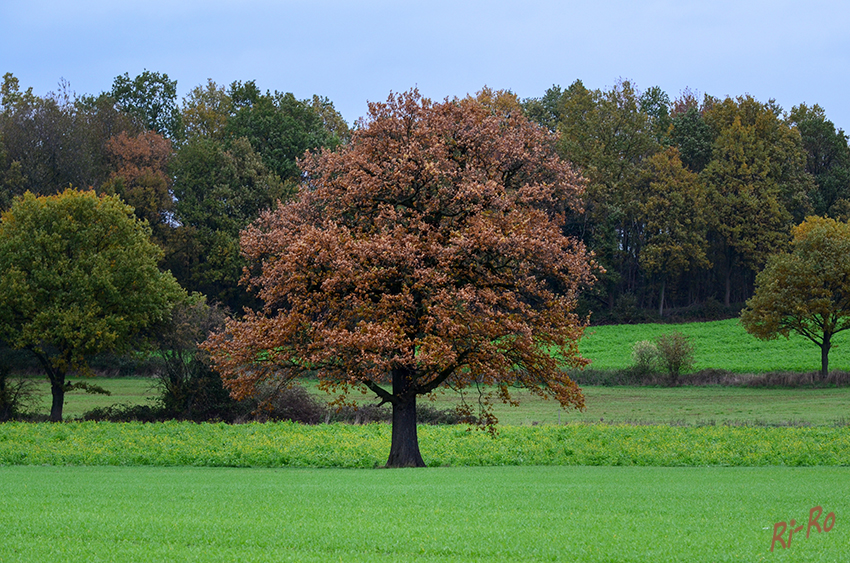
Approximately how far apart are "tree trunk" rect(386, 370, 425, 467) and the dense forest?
129ft

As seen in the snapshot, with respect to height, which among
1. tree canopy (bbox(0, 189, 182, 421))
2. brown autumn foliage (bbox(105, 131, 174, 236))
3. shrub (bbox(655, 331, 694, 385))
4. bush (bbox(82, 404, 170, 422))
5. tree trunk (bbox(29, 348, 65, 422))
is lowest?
bush (bbox(82, 404, 170, 422))

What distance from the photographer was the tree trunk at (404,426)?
26.9m

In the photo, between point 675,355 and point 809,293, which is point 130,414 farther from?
point 809,293

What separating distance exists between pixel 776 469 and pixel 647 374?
3874cm

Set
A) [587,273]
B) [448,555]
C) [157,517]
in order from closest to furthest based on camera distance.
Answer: [448,555] → [157,517] → [587,273]

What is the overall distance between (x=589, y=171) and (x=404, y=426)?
57315 mm

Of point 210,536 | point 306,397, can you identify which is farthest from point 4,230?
point 210,536

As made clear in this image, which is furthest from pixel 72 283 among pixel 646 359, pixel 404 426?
pixel 646 359

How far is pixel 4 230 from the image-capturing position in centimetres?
4591

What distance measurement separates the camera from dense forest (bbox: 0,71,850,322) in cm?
7138

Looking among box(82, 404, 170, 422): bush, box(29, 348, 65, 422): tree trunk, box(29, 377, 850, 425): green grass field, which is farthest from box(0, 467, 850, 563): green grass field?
box(29, 348, 65, 422): tree trunk

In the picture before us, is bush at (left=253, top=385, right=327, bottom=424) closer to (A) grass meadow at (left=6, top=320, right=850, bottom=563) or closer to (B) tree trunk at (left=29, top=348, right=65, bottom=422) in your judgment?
(A) grass meadow at (left=6, top=320, right=850, bottom=563)

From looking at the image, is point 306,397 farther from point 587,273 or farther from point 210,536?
point 210,536

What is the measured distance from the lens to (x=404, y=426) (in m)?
27.1
